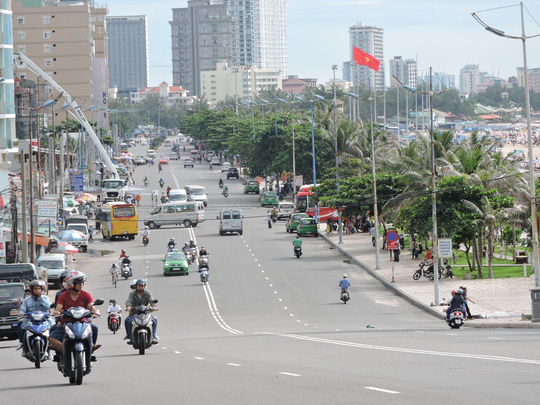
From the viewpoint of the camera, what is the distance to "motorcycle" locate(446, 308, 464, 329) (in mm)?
27936

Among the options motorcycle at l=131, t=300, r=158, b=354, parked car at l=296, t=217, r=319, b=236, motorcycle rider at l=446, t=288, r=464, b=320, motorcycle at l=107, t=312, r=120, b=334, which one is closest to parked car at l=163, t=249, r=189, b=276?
parked car at l=296, t=217, r=319, b=236

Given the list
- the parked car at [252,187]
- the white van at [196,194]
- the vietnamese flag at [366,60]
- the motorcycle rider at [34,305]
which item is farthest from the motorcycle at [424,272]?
the parked car at [252,187]

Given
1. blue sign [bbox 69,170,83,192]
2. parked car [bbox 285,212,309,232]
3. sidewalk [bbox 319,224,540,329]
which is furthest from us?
blue sign [bbox 69,170,83,192]

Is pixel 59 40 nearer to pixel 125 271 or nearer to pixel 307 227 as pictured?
pixel 307 227

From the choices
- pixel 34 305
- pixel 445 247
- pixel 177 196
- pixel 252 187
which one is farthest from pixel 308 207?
pixel 34 305

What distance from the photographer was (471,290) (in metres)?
40.0

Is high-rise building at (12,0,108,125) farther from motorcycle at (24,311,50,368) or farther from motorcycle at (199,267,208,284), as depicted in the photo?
motorcycle at (24,311,50,368)

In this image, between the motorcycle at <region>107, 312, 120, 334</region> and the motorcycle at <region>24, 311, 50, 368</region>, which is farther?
the motorcycle at <region>107, 312, 120, 334</region>

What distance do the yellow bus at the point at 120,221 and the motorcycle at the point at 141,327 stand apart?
49.7m

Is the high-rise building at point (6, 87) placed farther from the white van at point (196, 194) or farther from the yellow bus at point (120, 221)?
the white van at point (196, 194)

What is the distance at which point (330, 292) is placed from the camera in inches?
1647

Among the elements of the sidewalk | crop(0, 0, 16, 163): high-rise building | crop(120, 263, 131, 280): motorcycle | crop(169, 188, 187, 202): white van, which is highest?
crop(0, 0, 16, 163): high-rise building

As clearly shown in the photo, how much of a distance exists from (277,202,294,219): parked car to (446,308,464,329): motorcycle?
4946cm

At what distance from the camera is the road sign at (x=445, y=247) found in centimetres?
3894
